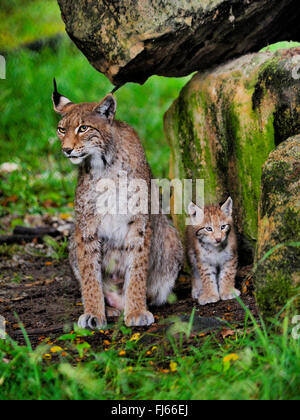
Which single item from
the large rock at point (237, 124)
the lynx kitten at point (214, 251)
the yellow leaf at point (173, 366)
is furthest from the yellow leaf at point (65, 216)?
the yellow leaf at point (173, 366)

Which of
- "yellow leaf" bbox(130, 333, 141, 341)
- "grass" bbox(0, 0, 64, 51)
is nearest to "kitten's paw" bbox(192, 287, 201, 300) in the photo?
"yellow leaf" bbox(130, 333, 141, 341)

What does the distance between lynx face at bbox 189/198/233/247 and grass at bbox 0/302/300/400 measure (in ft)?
4.57

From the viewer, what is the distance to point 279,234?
13.1ft

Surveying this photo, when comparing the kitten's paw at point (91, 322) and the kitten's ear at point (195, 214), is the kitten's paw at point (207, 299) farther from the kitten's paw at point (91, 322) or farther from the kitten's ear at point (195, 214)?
the kitten's paw at point (91, 322)

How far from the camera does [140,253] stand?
197 inches

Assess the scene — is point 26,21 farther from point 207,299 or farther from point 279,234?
point 279,234

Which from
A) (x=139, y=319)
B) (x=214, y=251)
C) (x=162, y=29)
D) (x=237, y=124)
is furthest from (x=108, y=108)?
(x=139, y=319)

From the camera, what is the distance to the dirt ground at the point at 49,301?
4.71m

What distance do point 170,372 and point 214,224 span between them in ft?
6.29

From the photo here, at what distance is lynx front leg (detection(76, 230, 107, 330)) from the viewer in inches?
196

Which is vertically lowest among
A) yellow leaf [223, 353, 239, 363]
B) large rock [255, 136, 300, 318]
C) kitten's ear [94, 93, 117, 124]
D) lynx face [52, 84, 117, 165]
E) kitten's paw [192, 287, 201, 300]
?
yellow leaf [223, 353, 239, 363]

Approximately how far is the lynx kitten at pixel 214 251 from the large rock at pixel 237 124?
0.21 m

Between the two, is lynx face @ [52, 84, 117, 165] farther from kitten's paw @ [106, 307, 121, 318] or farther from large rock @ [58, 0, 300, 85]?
kitten's paw @ [106, 307, 121, 318]

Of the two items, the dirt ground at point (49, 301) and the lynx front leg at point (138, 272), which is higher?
the lynx front leg at point (138, 272)
